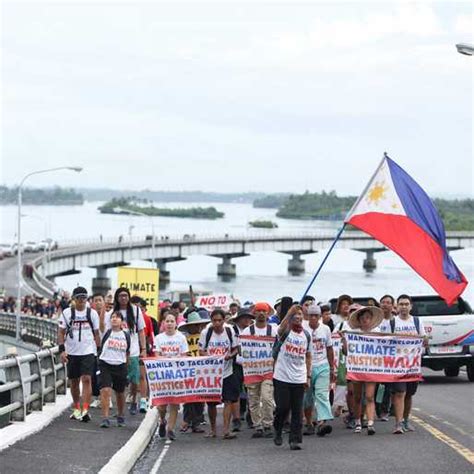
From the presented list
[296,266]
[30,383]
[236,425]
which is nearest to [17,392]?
[30,383]

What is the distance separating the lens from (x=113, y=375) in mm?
16375

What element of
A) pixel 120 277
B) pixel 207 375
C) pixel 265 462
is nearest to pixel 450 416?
pixel 207 375

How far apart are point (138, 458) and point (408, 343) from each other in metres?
4.27

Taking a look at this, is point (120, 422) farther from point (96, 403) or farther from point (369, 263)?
point (369, 263)

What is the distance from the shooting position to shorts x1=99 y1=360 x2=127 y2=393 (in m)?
16.3

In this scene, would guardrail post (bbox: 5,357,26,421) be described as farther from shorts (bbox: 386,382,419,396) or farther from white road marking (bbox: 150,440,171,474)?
shorts (bbox: 386,382,419,396)

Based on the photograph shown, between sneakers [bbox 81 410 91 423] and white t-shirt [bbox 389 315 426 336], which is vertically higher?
white t-shirt [bbox 389 315 426 336]

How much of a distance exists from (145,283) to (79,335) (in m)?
15.9

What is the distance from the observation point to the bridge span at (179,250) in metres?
124

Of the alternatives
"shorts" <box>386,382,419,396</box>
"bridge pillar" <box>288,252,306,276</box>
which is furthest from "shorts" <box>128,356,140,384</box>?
"bridge pillar" <box>288,252,306,276</box>

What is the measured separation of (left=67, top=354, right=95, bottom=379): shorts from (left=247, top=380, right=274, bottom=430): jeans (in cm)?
210

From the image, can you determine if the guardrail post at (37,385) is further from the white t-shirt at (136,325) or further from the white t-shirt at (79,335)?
the white t-shirt at (136,325)

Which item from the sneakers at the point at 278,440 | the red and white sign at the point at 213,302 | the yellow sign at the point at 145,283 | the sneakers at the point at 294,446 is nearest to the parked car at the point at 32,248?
the yellow sign at the point at 145,283

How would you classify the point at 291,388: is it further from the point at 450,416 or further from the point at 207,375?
the point at 450,416
